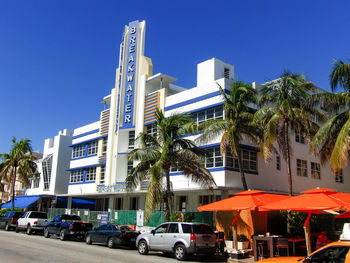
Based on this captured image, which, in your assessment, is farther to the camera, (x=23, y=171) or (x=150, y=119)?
(x=23, y=171)

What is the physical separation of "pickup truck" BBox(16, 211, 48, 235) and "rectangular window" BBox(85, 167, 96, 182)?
9.02 meters

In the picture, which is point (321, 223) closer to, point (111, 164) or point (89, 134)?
point (111, 164)

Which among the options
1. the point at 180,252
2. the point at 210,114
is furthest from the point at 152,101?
the point at 180,252

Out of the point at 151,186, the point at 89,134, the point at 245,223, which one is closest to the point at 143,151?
the point at 151,186

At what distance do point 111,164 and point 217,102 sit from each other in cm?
1296

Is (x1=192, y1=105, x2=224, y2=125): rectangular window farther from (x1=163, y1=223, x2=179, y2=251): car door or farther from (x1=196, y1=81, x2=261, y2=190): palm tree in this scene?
(x1=163, y1=223, x2=179, y2=251): car door

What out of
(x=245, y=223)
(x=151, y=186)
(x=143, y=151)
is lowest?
(x=245, y=223)

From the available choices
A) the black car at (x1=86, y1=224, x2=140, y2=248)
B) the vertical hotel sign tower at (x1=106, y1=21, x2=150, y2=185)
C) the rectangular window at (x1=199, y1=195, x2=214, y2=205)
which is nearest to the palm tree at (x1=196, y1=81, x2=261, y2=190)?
the rectangular window at (x1=199, y1=195, x2=214, y2=205)

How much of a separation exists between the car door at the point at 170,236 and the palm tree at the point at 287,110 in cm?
729

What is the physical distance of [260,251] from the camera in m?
16.1

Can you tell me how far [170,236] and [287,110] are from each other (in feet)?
32.6

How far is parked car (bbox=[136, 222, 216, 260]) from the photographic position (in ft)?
50.2

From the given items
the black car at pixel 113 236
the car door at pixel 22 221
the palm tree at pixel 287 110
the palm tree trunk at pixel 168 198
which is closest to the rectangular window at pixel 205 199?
the palm tree trunk at pixel 168 198

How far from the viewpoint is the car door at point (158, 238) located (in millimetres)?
16558
